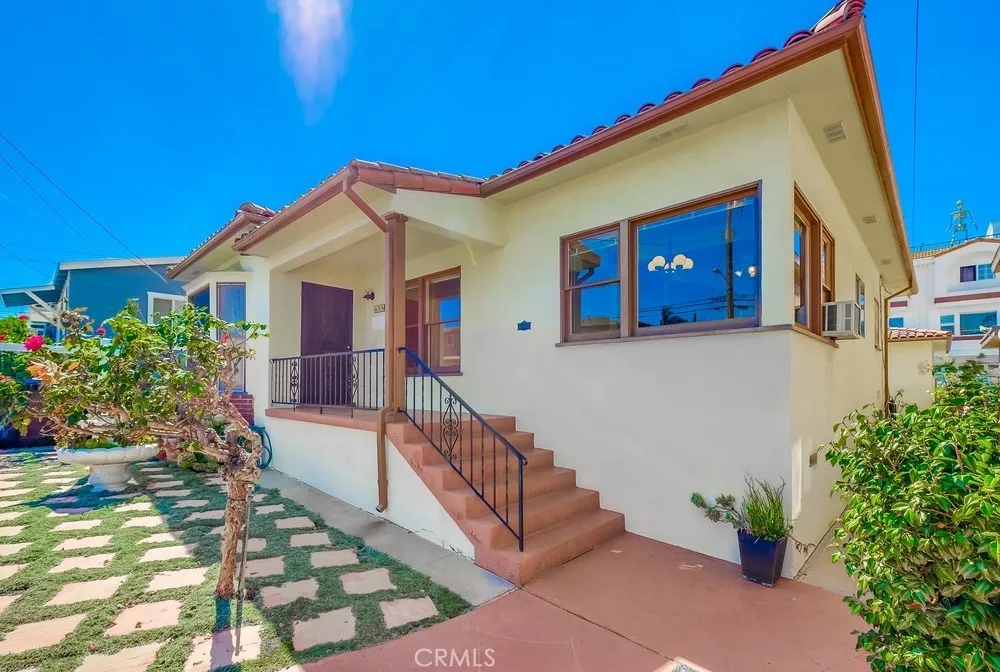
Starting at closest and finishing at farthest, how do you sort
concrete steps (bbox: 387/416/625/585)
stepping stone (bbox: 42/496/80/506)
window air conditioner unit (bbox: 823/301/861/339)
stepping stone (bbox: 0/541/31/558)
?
concrete steps (bbox: 387/416/625/585) < stepping stone (bbox: 0/541/31/558) < window air conditioner unit (bbox: 823/301/861/339) < stepping stone (bbox: 42/496/80/506)

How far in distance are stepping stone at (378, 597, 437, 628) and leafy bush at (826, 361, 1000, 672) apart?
93.5 inches

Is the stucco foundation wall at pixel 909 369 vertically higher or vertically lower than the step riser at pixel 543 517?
higher

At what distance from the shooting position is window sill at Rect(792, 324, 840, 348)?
3744 millimetres

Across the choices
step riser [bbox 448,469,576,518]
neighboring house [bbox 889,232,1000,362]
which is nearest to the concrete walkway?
step riser [bbox 448,469,576,518]

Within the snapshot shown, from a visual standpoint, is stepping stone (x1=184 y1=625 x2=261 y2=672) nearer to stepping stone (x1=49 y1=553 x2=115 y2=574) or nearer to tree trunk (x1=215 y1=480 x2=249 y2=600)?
tree trunk (x1=215 y1=480 x2=249 y2=600)

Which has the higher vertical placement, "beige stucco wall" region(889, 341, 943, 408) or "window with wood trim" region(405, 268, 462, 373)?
"window with wood trim" region(405, 268, 462, 373)

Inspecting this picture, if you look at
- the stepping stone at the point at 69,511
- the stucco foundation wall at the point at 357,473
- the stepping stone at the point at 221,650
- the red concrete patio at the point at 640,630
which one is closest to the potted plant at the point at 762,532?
the red concrete patio at the point at 640,630

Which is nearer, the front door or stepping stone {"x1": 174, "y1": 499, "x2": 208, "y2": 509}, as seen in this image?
stepping stone {"x1": 174, "y1": 499, "x2": 208, "y2": 509}

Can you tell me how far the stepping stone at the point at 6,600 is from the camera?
2.95 metres

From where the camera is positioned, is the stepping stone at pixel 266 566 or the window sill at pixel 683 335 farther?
the window sill at pixel 683 335

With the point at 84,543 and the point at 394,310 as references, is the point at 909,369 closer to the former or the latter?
the point at 394,310

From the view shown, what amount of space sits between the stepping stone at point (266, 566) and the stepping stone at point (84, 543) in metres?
1.56

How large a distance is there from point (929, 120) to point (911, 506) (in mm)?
13025

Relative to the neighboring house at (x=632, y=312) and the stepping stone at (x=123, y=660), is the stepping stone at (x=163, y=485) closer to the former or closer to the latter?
the neighboring house at (x=632, y=312)
